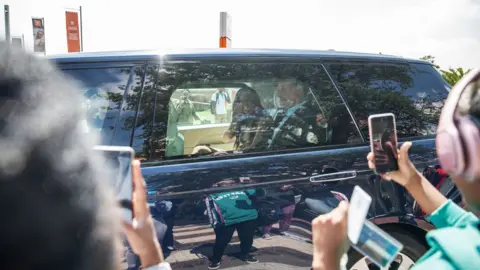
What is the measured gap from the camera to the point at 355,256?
8.00 feet

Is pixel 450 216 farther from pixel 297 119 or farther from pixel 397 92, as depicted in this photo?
pixel 397 92

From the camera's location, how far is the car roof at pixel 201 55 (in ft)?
7.61

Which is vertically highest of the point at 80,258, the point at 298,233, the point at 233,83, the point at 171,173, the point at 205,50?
the point at 205,50

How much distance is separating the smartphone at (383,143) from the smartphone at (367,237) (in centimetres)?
41

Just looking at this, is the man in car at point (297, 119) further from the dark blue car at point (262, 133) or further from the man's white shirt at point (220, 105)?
the man's white shirt at point (220, 105)

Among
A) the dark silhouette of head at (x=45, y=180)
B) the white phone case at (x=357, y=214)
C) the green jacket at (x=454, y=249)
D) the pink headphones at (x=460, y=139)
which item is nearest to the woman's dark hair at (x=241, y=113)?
the white phone case at (x=357, y=214)

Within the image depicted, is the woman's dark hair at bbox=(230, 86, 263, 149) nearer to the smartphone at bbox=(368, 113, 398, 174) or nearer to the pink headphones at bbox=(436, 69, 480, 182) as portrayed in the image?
the smartphone at bbox=(368, 113, 398, 174)

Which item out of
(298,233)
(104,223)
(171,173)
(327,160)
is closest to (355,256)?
(298,233)

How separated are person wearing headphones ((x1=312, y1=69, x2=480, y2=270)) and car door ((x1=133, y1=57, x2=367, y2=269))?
111 centimetres

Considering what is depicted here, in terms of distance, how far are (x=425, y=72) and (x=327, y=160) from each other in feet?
3.62

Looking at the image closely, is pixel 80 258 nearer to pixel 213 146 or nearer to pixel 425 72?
pixel 213 146

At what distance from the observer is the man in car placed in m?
2.54

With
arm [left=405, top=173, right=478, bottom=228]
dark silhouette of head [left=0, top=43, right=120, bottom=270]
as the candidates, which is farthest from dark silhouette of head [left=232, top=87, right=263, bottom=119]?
dark silhouette of head [left=0, top=43, right=120, bottom=270]

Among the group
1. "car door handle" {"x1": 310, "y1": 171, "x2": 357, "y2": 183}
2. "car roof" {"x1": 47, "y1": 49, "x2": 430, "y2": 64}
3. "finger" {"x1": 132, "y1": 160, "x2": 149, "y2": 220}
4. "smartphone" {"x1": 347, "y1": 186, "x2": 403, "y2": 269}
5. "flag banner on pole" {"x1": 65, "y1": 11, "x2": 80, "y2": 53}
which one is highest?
"flag banner on pole" {"x1": 65, "y1": 11, "x2": 80, "y2": 53}
